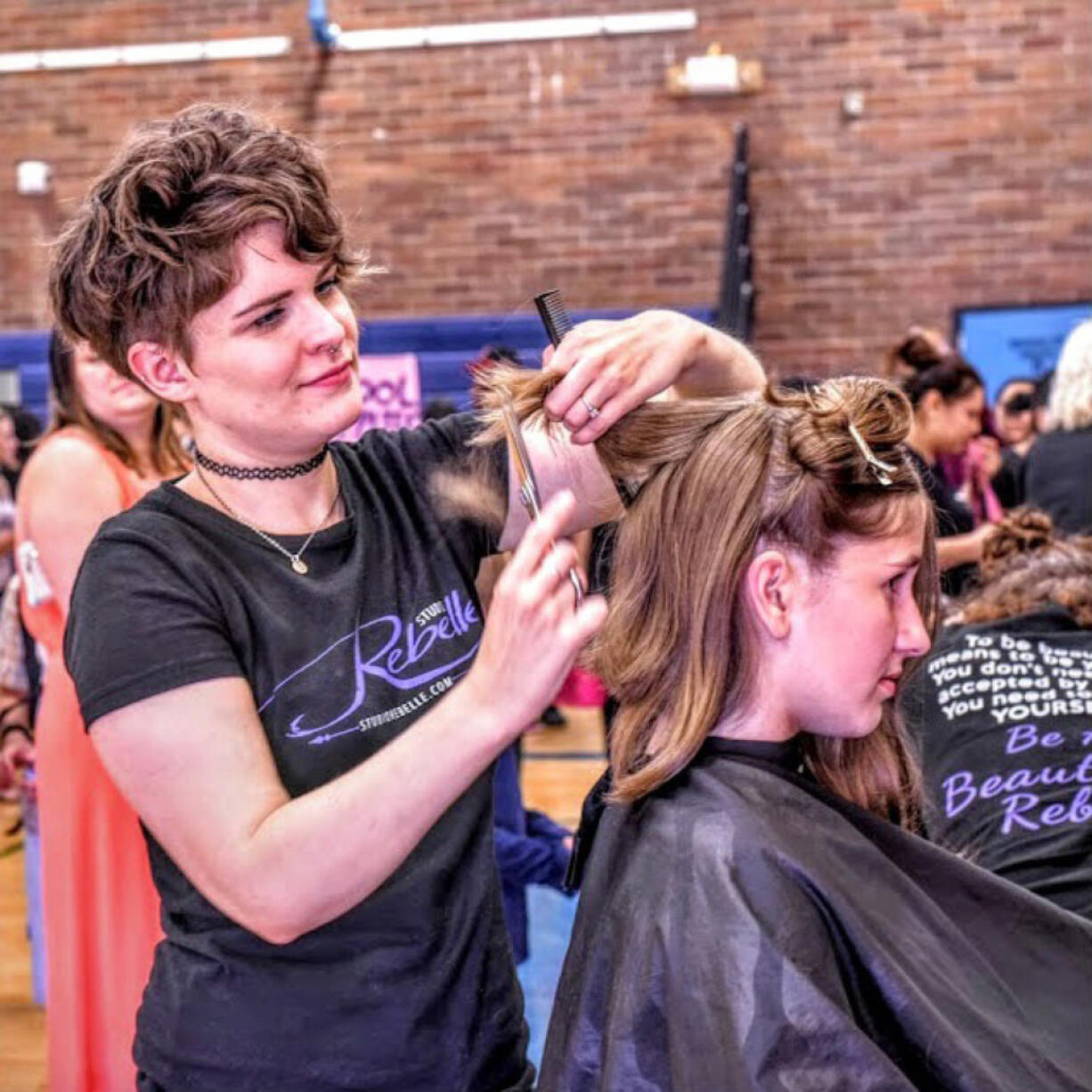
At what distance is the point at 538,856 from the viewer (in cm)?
262

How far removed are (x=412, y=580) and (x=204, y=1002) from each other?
1.22 ft

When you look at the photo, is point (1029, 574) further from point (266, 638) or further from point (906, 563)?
point (266, 638)

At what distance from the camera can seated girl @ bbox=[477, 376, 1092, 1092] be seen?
48.1 inches

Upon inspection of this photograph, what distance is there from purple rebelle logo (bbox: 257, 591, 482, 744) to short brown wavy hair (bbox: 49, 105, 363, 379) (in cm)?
27

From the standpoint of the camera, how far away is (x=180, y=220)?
118 centimetres

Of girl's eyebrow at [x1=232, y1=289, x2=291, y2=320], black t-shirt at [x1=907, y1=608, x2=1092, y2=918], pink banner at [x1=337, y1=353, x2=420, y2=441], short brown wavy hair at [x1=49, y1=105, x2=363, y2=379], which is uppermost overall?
short brown wavy hair at [x1=49, y1=105, x2=363, y2=379]

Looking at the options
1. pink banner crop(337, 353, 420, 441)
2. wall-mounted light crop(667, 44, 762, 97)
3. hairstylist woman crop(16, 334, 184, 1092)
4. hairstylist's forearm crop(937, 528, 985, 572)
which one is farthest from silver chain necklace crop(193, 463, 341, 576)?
wall-mounted light crop(667, 44, 762, 97)

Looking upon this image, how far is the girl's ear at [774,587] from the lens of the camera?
1293 mm

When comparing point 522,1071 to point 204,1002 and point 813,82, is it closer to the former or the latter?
point 204,1002

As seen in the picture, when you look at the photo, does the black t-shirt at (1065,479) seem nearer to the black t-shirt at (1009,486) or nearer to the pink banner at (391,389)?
the black t-shirt at (1009,486)

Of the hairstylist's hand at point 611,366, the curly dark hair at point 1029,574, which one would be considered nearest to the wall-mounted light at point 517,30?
the curly dark hair at point 1029,574

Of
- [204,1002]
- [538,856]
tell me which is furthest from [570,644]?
[538,856]

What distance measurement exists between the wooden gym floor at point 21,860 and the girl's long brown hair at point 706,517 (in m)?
2.02

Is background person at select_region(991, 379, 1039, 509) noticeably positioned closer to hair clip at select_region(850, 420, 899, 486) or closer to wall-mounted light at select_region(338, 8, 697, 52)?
wall-mounted light at select_region(338, 8, 697, 52)
